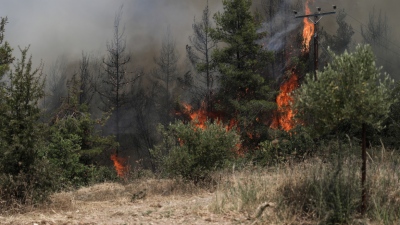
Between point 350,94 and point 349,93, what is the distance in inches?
2.1

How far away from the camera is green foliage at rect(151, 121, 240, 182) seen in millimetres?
16891

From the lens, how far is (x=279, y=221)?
9906mm

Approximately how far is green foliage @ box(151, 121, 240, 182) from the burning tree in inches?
287

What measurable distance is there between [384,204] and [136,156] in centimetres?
3929

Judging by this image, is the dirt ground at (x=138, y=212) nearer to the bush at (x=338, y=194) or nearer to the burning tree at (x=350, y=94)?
the bush at (x=338, y=194)

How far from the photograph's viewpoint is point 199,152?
1698 centimetres

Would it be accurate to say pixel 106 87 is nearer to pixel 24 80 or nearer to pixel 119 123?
pixel 119 123

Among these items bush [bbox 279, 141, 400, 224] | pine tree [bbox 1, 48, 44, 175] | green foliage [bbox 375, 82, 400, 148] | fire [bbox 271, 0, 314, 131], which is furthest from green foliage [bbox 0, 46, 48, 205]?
fire [bbox 271, 0, 314, 131]

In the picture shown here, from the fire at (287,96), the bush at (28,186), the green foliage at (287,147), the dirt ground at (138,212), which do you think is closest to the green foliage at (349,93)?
the dirt ground at (138,212)

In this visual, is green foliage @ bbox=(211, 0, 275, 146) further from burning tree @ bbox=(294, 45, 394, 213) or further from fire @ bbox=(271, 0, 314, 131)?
burning tree @ bbox=(294, 45, 394, 213)

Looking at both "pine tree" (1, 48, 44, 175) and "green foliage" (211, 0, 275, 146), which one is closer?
"pine tree" (1, 48, 44, 175)

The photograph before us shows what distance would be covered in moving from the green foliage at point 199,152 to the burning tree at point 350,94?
23.9ft

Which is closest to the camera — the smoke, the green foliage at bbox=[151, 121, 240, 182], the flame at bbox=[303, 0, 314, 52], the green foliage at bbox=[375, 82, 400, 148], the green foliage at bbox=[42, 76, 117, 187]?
the green foliage at bbox=[151, 121, 240, 182]

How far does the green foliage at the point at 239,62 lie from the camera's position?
3741 cm
